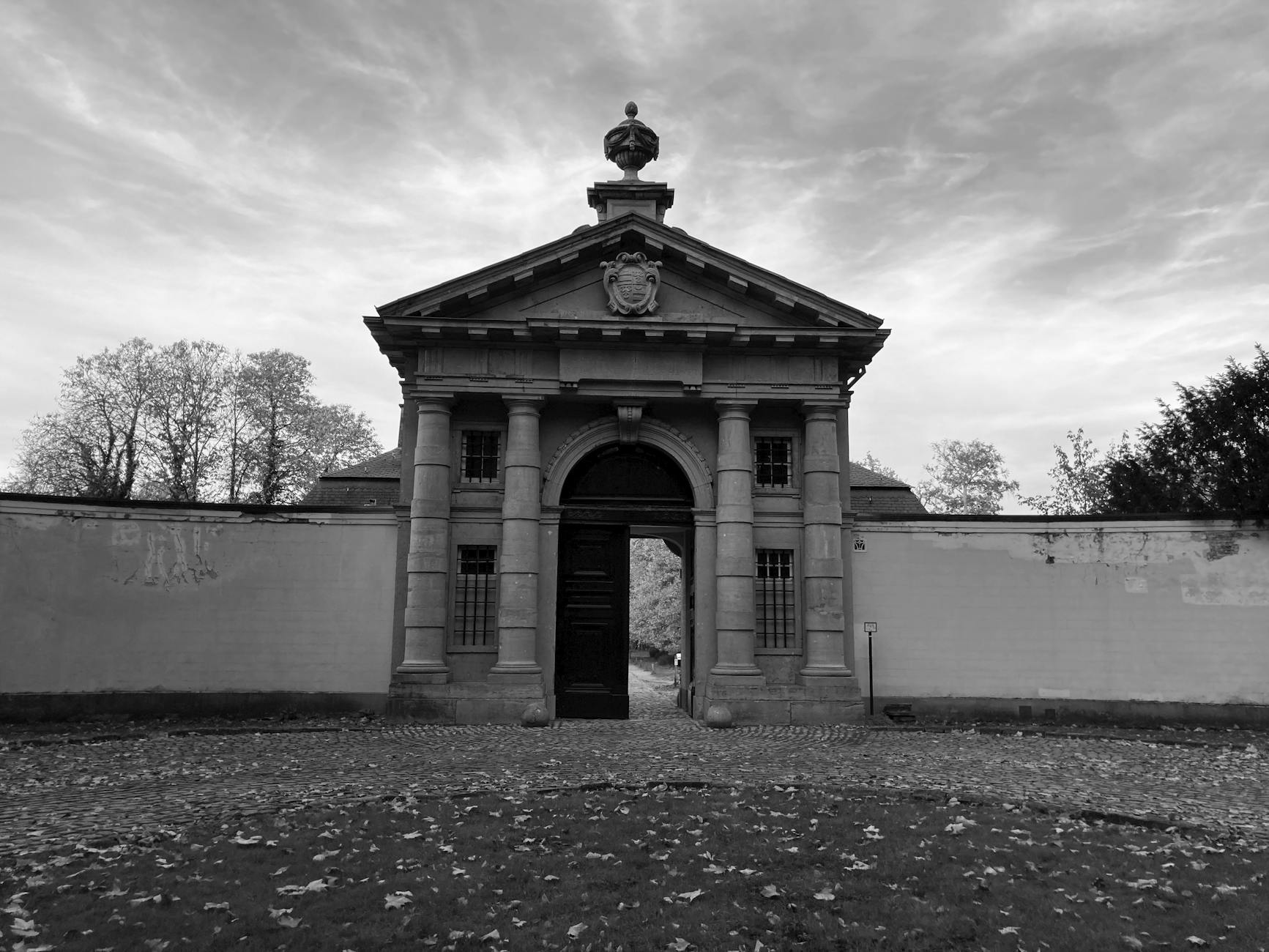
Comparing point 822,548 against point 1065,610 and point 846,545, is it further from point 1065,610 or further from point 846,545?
point 1065,610

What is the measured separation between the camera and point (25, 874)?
233 inches

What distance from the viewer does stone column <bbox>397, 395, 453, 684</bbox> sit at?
15984mm

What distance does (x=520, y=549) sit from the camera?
16.2m

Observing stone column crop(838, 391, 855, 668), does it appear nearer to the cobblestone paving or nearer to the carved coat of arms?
the cobblestone paving

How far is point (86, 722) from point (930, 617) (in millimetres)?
15106

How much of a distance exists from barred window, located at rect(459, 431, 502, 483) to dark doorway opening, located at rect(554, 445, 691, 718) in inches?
57.6

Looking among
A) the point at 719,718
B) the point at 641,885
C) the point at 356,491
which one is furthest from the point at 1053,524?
the point at 356,491

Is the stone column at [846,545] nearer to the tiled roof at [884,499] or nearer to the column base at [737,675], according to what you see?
the column base at [737,675]

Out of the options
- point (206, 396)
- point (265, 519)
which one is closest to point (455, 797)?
point (265, 519)

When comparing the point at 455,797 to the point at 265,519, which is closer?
the point at 455,797

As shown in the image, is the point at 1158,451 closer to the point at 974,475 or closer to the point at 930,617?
the point at 930,617

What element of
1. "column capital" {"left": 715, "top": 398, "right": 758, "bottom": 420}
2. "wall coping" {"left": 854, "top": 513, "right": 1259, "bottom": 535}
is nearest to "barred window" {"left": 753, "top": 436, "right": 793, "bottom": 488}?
"column capital" {"left": 715, "top": 398, "right": 758, "bottom": 420}

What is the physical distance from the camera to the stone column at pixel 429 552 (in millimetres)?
15984

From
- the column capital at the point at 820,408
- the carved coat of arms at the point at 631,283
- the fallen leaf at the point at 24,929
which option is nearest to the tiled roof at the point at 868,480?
the column capital at the point at 820,408
